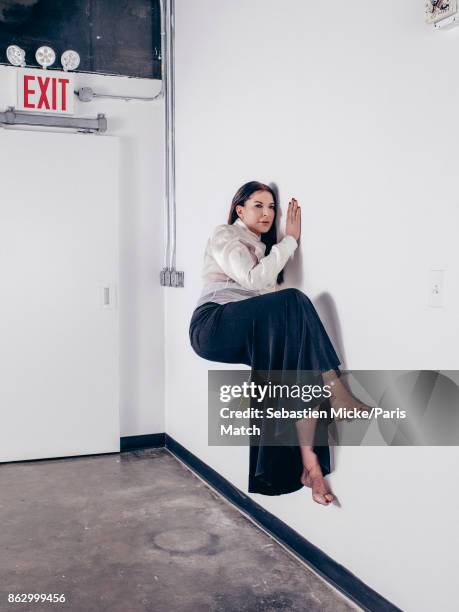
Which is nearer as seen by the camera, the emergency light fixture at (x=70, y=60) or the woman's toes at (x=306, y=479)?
the woman's toes at (x=306, y=479)

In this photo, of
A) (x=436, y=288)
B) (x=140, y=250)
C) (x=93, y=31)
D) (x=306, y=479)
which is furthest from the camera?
(x=140, y=250)

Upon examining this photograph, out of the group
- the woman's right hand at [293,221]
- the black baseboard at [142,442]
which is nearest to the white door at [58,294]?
the black baseboard at [142,442]

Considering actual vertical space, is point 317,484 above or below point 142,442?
above

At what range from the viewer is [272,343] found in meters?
2.42

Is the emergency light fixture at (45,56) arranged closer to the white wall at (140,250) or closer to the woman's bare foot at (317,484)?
the white wall at (140,250)

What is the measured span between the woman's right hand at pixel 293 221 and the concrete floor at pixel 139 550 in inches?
51.9

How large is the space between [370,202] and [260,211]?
640 mm

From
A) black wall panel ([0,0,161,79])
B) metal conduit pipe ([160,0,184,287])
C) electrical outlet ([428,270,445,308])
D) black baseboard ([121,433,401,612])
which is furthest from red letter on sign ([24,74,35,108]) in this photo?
electrical outlet ([428,270,445,308])

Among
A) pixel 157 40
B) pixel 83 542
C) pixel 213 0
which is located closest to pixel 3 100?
pixel 157 40

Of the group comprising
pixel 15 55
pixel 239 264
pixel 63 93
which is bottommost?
pixel 239 264

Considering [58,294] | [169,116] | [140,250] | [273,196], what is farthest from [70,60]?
[273,196]

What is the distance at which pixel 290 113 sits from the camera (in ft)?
8.96

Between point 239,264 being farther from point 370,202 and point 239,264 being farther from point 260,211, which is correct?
point 370,202

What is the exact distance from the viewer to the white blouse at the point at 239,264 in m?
2.59
